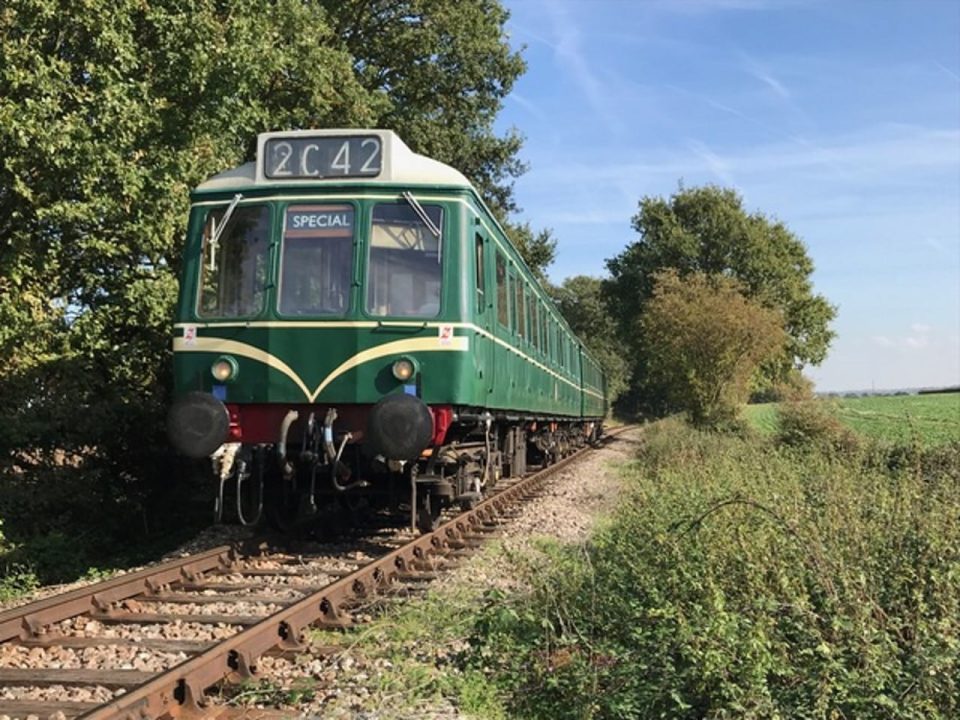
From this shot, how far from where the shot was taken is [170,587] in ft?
21.6

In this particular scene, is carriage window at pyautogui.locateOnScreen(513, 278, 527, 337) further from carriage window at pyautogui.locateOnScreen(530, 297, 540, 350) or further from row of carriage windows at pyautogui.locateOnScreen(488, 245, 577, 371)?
carriage window at pyautogui.locateOnScreen(530, 297, 540, 350)

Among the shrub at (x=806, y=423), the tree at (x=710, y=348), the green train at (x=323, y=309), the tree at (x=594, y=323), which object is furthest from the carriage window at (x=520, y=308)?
the tree at (x=594, y=323)

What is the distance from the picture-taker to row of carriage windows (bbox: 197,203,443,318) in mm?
7535

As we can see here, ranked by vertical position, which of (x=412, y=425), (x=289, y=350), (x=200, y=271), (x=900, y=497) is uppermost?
(x=200, y=271)

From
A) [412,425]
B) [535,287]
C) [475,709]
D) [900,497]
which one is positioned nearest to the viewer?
[475,709]

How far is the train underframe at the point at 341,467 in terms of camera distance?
24.1 feet

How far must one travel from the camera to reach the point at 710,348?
99.5 feet

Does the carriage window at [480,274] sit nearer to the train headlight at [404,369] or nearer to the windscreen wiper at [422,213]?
the windscreen wiper at [422,213]

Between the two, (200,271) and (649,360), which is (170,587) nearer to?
(200,271)

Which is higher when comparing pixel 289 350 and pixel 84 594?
Answer: pixel 289 350

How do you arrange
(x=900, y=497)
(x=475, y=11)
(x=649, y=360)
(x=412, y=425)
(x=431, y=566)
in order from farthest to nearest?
(x=649, y=360) < (x=475, y=11) < (x=431, y=566) < (x=412, y=425) < (x=900, y=497)

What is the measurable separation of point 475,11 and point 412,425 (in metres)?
17.4

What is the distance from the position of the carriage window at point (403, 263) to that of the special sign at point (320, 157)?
1.53 ft

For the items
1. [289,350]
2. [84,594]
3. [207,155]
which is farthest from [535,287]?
[84,594]
